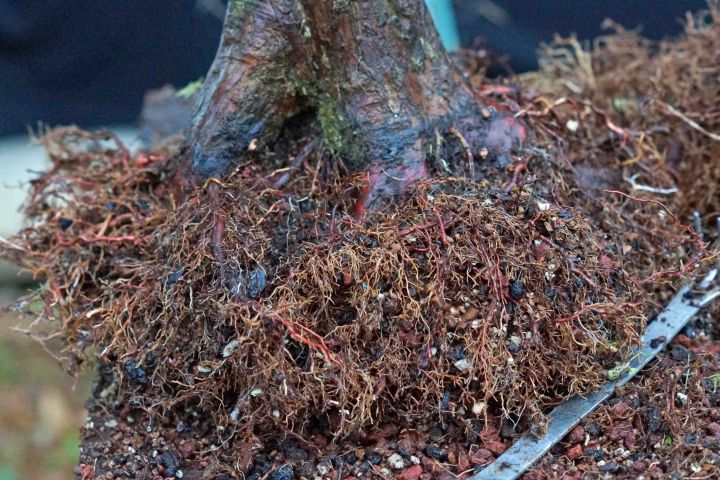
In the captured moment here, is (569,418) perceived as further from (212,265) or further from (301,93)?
(301,93)

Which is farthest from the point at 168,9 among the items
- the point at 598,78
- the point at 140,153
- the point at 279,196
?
the point at 279,196

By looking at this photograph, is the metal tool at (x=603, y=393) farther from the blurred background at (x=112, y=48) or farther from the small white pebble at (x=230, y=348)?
the blurred background at (x=112, y=48)

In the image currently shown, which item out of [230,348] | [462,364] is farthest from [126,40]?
[462,364]

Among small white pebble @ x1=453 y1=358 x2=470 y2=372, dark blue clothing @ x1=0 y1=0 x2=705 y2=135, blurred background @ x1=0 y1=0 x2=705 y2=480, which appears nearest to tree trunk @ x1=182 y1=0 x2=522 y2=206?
small white pebble @ x1=453 y1=358 x2=470 y2=372

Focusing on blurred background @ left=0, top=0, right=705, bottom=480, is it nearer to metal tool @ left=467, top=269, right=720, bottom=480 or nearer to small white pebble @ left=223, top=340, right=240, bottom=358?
metal tool @ left=467, top=269, right=720, bottom=480

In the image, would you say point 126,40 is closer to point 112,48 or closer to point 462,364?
point 112,48

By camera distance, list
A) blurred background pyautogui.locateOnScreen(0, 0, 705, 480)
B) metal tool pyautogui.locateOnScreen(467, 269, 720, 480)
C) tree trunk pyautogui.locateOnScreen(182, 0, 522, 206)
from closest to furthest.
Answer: metal tool pyautogui.locateOnScreen(467, 269, 720, 480)
tree trunk pyautogui.locateOnScreen(182, 0, 522, 206)
blurred background pyautogui.locateOnScreen(0, 0, 705, 480)

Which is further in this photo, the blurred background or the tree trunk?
the blurred background
